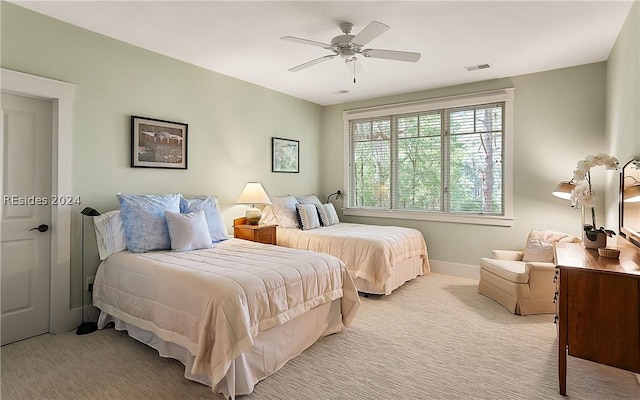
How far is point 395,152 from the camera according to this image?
18.1ft

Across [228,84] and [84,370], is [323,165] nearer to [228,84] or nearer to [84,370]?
[228,84]

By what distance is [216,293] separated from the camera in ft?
6.96

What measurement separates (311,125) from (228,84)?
1.81 metres

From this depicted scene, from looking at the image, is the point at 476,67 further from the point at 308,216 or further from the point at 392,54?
the point at 308,216

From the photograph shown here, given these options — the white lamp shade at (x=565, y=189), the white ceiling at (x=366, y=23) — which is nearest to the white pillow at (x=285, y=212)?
the white ceiling at (x=366, y=23)

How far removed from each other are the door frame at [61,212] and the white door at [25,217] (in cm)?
7

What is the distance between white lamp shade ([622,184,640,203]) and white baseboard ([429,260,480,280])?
2336 mm

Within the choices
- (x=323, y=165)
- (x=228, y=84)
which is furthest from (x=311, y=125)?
(x=228, y=84)

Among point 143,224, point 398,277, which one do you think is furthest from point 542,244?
point 143,224

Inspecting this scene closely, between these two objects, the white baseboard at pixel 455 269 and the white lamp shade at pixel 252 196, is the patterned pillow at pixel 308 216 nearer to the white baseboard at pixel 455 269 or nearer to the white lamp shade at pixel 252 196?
the white lamp shade at pixel 252 196

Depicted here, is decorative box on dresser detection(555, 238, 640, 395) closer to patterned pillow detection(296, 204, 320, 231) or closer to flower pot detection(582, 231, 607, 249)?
flower pot detection(582, 231, 607, 249)

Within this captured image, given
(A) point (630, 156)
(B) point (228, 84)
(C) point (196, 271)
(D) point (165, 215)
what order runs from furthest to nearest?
(B) point (228, 84), (D) point (165, 215), (A) point (630, 156), (C) point (196, 271)

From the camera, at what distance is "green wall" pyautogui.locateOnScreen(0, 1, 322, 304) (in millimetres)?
2979

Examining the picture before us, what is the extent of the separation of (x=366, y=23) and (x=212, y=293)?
2508 millimetres
